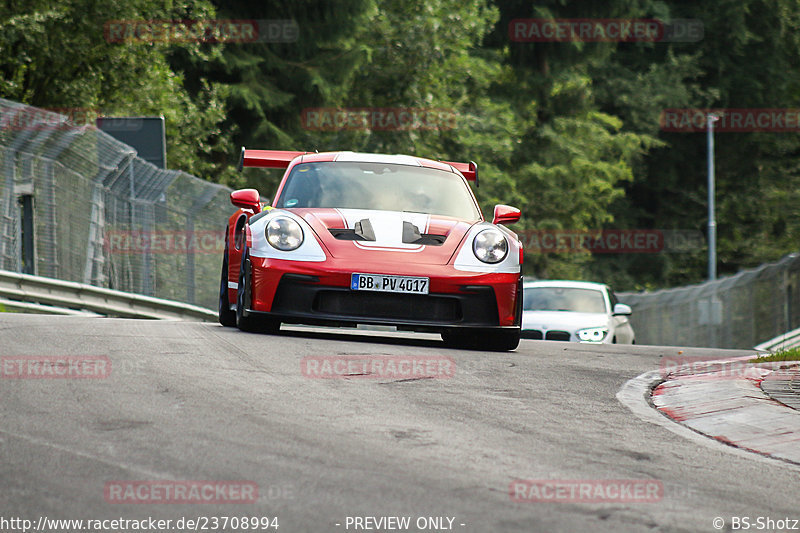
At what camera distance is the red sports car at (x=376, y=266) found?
9500mm

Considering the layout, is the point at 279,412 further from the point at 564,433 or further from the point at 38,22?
the point at 38,22

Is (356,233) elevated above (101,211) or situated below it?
below

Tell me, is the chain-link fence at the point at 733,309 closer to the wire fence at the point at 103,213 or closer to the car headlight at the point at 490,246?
the wire fence at the point at 103,213

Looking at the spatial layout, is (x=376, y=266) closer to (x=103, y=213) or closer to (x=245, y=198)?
(x=245, y=198)

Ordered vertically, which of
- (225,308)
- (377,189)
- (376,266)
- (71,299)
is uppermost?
(377,189)

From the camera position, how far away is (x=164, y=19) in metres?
23.8

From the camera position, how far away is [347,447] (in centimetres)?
552

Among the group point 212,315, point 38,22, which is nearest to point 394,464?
point 212,315

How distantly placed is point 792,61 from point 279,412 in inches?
1964

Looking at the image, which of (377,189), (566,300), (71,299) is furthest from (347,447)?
(566,300)

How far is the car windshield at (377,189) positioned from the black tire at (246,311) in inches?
30.7

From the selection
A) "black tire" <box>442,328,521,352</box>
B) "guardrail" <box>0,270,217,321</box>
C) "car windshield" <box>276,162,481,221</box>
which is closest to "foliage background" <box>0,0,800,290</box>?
"guardrail" <box>0,270,217,321</box>

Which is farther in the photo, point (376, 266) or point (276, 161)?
point (276, 161)

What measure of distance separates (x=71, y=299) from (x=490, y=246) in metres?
7.37
